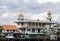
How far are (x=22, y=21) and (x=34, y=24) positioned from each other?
356 cm

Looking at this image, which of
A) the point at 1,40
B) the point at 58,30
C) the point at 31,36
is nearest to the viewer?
the point at 1,40

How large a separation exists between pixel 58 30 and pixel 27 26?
9.02 m

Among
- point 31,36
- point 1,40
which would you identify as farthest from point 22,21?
point 1,40

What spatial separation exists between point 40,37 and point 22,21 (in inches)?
672

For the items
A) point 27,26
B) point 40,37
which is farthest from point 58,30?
point 40,37

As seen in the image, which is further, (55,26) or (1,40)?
(55,26)

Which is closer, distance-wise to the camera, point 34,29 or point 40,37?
point 40,37

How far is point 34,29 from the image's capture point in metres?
78.7

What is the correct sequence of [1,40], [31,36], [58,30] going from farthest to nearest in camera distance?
[58,30], [31,36], [1,40]

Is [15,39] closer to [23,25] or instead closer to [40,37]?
[40,37]

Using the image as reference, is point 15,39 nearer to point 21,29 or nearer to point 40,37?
point 40,37

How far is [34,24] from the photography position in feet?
257

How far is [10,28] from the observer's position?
76688 mm

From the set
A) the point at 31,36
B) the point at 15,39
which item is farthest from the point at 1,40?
the point at 31,36
